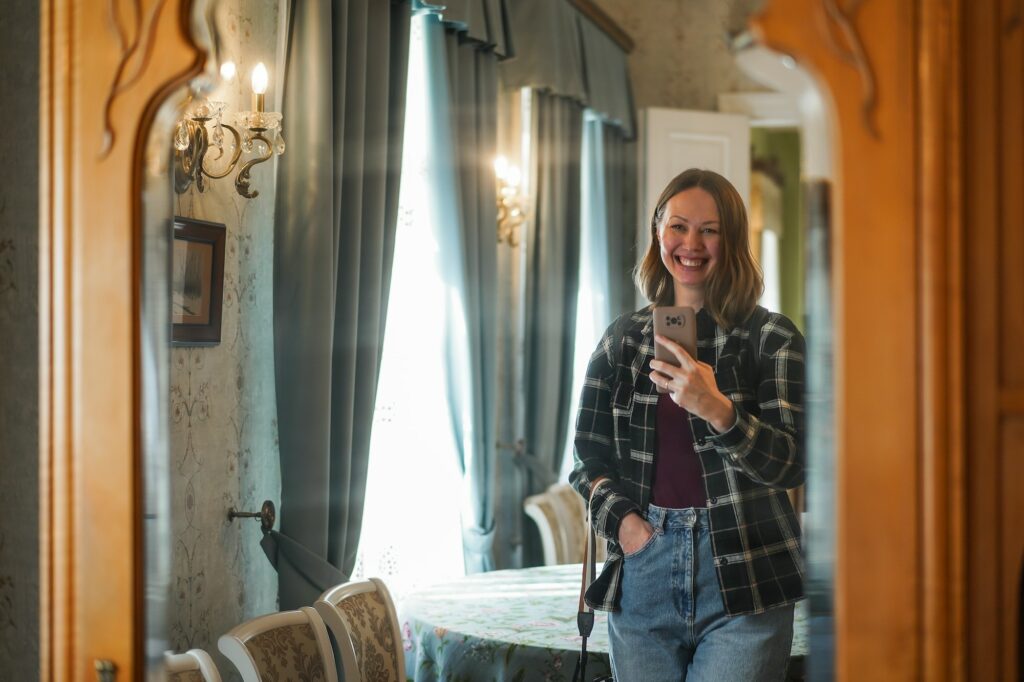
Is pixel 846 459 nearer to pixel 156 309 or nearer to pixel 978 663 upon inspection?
pixel 978 663

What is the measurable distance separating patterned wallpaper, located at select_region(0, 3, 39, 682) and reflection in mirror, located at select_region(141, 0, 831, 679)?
0.12 metres

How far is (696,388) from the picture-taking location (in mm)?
830

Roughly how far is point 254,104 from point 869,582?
2.98ft

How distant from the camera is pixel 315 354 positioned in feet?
4.52

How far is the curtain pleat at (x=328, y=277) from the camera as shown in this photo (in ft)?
4.49

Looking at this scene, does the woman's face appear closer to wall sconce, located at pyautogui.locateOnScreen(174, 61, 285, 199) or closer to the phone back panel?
the phone back panel

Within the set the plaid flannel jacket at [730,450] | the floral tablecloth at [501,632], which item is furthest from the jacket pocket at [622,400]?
the floral tablecloth at [501,632]

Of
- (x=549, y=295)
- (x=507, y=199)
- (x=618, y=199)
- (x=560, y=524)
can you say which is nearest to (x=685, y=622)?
(x=560, y=524)

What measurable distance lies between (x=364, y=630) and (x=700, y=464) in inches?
18.7

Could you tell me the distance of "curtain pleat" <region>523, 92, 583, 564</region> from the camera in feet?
7.59

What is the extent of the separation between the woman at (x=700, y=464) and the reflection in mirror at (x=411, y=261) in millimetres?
79

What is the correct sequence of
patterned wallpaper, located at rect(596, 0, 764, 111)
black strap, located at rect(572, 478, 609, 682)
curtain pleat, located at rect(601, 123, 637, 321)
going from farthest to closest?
curtain pleat, located at rect(601, 123, 637, 321), patterned wallpaper, located at rect(596, 0, 764, 111), black strap, located at rect(572, 478, 609, 682)

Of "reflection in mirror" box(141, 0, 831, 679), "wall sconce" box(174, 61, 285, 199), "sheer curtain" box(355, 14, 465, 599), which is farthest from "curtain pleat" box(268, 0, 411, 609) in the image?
"sheer curtain" box(355, 14, 465, 599)

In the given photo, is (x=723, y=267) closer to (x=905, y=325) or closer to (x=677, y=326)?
(x=677, y=326)
